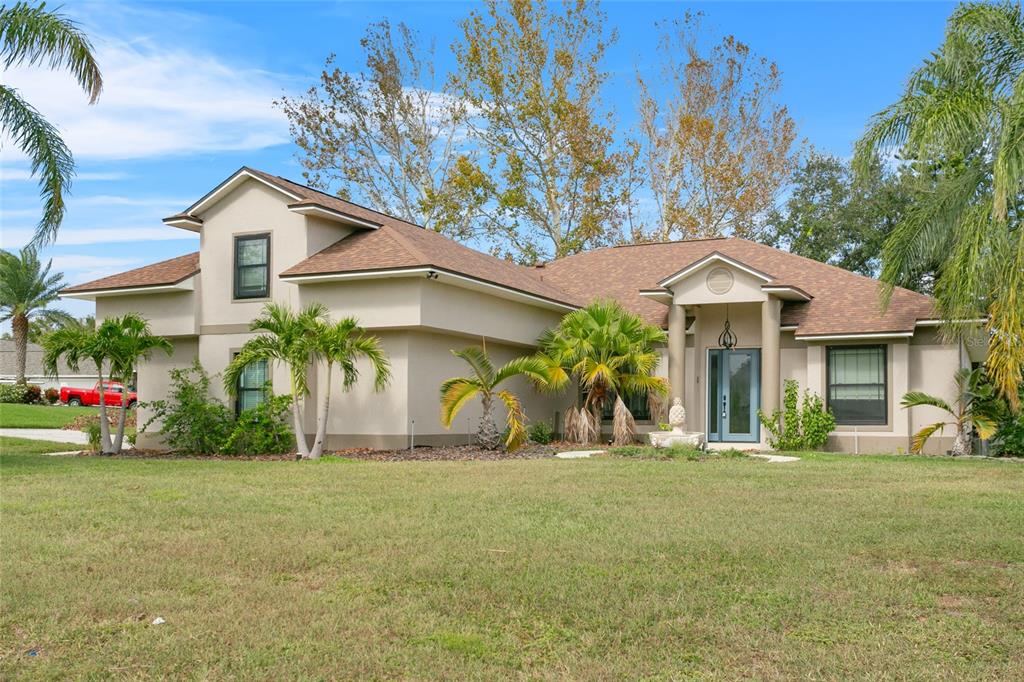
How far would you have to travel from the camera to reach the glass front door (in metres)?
25.0

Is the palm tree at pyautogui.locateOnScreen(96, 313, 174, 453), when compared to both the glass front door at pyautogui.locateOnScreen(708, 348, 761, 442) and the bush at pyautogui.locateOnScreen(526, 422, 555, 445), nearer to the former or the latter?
the bush at pyautogui.locateOnScreen(526, 422, 555, 445)

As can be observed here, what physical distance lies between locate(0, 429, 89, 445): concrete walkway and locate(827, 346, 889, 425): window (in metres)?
19.4

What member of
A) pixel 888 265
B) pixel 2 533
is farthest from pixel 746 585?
pixel 888 265

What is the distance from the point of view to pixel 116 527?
31.8 feet

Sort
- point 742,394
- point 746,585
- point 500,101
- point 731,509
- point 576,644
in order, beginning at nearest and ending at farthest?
point 576,644
point 746,585
point 731,509
point 742,394
point 500,101

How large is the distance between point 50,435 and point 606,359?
17593mm

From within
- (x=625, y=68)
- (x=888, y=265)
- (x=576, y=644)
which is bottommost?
(x=576, y=644)

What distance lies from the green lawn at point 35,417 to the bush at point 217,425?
47.7 ft

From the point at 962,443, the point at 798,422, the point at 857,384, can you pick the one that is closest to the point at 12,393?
the point at 798,422

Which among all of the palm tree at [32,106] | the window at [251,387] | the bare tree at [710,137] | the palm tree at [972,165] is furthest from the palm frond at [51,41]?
the bare tree at [710,137]

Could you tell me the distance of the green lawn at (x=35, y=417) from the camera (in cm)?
3456

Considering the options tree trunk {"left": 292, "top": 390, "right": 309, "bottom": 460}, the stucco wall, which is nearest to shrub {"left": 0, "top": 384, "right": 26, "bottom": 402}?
the stucco wall

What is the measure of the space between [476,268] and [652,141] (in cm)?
1843

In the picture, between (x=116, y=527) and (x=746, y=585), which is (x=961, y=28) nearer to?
(x=746, y=585)
